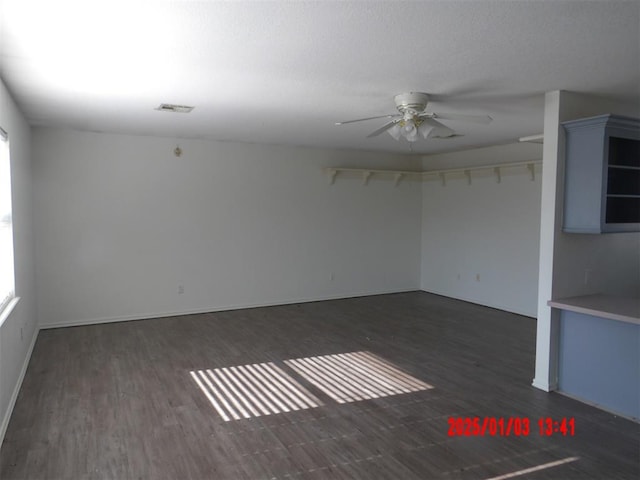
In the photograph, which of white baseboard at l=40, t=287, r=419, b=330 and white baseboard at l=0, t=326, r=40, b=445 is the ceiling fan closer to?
white baseboard at l=0, t=326, r=40, b=445

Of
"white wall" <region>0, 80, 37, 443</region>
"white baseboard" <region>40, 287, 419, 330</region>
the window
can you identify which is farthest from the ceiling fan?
"white baseboard" <region>40, 287, 419, 330</region>

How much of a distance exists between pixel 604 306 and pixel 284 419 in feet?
8.06

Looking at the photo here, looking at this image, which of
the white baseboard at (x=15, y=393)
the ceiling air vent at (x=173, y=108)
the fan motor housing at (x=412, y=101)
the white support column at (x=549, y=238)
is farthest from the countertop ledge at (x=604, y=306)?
the white baseboard at (x=15, y=393)

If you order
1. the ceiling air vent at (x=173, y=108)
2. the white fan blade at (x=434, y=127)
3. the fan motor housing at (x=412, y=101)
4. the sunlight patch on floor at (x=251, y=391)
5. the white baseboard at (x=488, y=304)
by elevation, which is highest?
the ceiling air vent at (x=173, y=108)

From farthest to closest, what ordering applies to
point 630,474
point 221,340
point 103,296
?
1. point 103,296
2. point 221,340
3. point 630,474

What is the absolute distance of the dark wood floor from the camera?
8.32 feet

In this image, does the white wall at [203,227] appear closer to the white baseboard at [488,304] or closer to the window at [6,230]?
the white baseboard at [488,304]

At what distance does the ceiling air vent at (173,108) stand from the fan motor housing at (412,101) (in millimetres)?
1874

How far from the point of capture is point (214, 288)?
245 inches

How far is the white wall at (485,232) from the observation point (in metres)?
6.06

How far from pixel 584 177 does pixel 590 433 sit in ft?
5.89

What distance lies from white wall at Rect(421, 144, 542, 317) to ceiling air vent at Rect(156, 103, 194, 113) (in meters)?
4.36

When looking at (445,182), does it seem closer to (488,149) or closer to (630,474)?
(488,149)

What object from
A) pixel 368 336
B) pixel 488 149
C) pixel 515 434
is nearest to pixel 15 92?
pixel 368 336
